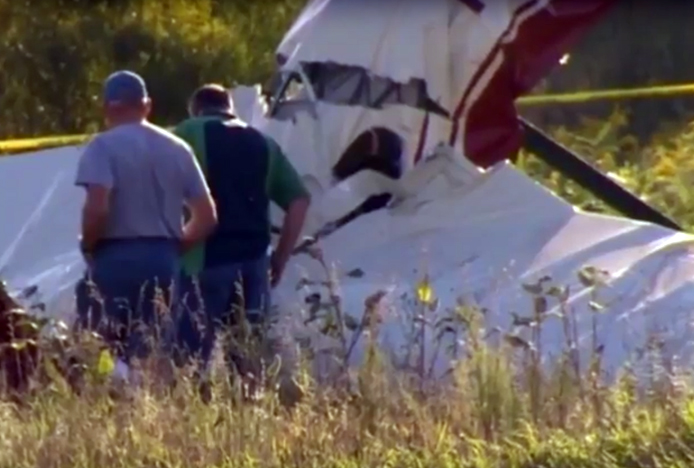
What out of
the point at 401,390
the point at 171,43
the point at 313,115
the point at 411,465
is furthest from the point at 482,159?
the point at 171,43

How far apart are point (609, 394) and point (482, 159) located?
4.58 m

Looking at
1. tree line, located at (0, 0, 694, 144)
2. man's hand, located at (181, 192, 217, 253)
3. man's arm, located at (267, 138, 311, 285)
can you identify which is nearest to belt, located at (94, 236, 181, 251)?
man's hand, located at (181, 192, 217, 253)

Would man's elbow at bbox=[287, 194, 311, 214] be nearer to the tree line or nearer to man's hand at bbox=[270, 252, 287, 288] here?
man's hand at bbox=[270, 252, 287, 288]

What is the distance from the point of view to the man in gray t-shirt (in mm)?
7961

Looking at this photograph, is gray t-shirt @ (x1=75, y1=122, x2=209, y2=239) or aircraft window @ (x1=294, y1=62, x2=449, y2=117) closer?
gray t-shirt @ (x1=75, y1=122, x2=209, y2=239)

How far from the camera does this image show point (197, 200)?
26.6 ft

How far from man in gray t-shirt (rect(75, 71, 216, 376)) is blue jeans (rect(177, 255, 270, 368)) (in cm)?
20

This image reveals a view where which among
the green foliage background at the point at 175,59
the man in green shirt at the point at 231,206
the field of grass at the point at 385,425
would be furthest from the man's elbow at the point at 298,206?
the green foliage background at the point at 175,59

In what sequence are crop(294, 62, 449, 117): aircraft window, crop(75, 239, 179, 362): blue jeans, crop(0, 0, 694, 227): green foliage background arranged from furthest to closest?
crop(0, 0, 694, 227): green foliage background < crop(294, 62, 449, 117): aircraft window < crop(75, 239, 179, 362): blue jeans

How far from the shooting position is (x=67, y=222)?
10.9 meters

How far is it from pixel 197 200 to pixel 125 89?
54cm

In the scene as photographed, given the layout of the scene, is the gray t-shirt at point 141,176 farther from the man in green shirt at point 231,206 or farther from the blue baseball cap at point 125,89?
the man in green shirt at point 231,206

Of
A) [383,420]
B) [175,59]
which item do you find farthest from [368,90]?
[175,59]

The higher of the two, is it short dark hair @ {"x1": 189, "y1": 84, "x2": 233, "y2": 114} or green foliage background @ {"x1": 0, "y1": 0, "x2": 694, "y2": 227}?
short dark hair @ {"x1": 189, "y1": 84, "x2": 233, "y2": 114}
